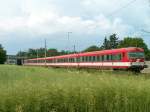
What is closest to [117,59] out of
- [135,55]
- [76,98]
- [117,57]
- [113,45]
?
[117,57]

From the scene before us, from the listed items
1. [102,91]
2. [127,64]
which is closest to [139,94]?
[102,91]

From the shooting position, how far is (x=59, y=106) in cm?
931

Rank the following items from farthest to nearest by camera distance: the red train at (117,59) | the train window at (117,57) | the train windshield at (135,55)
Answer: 1. the train window at (117,57)
2. the train windshield at (135,55)
3. the red train at (117,59)

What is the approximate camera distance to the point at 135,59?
43875 millimetres

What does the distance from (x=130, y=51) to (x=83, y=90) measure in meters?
34.6

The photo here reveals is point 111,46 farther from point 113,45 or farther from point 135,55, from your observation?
point 135,55

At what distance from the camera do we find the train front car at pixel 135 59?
43281 millimetres

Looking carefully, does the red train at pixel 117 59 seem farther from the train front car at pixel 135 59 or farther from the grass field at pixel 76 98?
the grass field at pixel 76 98

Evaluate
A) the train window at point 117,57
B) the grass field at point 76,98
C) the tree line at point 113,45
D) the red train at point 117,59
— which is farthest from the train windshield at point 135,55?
the tree line at point 113,45

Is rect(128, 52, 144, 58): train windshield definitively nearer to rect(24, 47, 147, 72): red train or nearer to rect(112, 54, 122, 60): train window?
rect(24, 47, 147, 72): red train

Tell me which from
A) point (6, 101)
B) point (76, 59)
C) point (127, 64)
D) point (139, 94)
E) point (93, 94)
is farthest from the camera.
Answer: point (76, 59)

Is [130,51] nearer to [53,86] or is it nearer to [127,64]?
[127,64]

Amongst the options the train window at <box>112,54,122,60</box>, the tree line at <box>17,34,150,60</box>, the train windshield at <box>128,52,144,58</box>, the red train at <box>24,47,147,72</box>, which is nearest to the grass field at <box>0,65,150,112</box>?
the red train at <box>24,47,147,72</box>

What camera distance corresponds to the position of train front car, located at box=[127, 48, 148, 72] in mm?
43281
